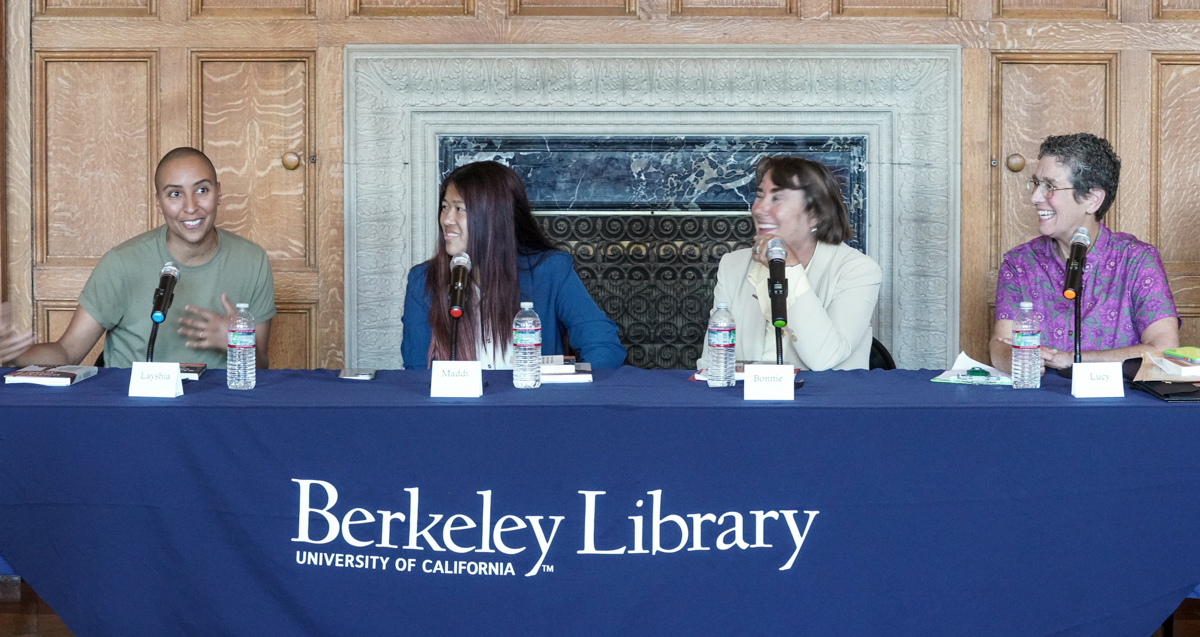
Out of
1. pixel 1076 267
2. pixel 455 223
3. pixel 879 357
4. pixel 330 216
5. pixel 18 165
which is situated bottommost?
pixel 879 357

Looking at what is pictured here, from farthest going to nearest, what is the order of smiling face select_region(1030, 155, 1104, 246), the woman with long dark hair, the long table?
smiling face select_region(1030, 155, 1104, 246), the woman with long dark hair, the long table

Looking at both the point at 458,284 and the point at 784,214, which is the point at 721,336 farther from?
the point at 784,214

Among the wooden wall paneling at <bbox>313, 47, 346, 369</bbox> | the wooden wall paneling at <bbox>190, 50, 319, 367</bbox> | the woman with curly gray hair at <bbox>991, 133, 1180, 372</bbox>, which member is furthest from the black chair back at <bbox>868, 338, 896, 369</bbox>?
the wooden wall paneling at <bbox>190, 50, 319, 367</bbox>

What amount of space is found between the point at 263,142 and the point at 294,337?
2.35ft

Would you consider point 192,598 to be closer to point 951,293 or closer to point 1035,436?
point 1035,436

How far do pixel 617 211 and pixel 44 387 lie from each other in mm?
2197

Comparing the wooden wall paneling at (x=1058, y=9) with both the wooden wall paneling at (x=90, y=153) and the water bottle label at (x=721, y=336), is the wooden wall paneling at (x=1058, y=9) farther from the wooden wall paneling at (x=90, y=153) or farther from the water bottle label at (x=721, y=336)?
the wooden wall paneling at (x=90, y=153)

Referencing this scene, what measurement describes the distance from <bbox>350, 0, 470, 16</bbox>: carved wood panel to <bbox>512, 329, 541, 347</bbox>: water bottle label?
1.94 meters

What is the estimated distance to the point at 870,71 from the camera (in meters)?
3.64

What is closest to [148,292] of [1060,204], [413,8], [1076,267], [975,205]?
[413,8]

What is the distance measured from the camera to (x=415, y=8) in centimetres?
365

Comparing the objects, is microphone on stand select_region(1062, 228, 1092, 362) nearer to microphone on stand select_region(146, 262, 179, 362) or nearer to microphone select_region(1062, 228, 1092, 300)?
microphone select_region(1062, 228, 1092, 300)

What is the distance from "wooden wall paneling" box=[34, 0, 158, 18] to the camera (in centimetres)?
367

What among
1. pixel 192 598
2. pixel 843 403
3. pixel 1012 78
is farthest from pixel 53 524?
pixel 1012 78
